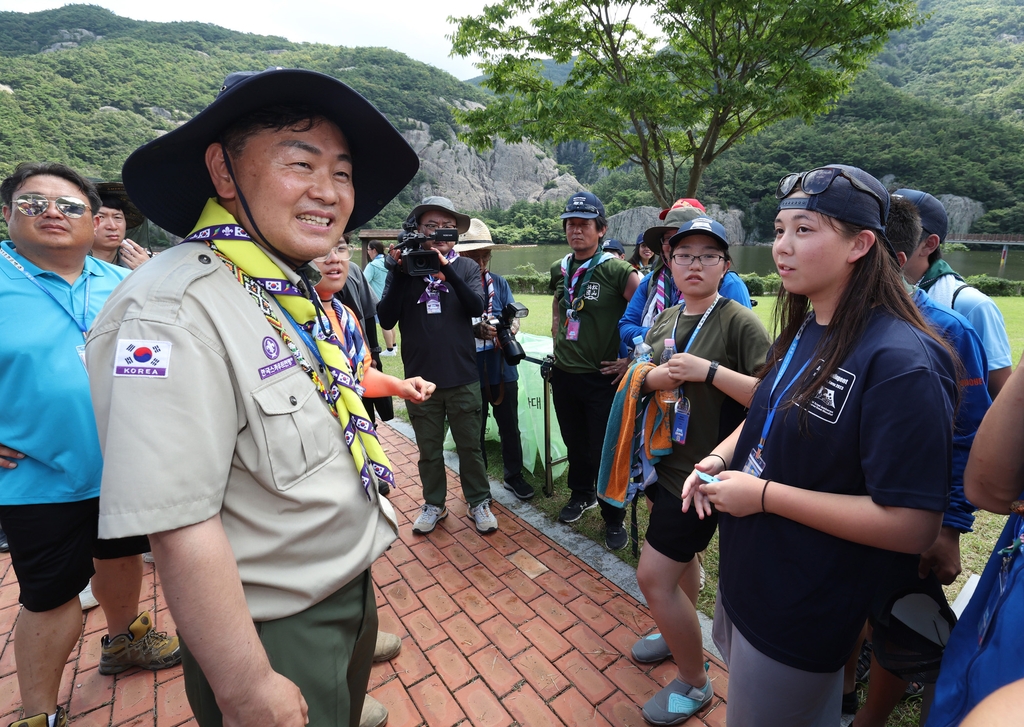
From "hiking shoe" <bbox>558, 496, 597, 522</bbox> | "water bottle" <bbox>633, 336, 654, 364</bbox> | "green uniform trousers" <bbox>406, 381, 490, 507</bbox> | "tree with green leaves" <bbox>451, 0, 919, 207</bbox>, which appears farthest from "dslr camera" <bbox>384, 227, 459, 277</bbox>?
"tree with green leaves" <bbox>451, 0, 919, 207</bbox>

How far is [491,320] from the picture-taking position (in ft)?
12.9

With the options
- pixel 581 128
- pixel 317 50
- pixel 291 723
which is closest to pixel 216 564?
pixel 291 723

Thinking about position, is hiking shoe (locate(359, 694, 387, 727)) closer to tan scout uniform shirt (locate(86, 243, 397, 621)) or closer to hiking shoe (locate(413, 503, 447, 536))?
tan scout uniform shirt (locate(86, 243, 397, 621))

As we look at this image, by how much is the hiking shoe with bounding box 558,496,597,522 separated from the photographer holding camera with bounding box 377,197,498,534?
549mm

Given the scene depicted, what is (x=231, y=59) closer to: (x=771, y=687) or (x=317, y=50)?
(x=317, y=50)

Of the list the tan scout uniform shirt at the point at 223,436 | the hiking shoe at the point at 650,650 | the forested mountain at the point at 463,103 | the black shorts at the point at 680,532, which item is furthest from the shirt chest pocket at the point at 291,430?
the forested mountain at the point at 463,103

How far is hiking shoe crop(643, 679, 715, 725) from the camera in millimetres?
2170

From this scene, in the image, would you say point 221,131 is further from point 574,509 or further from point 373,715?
point 574,509

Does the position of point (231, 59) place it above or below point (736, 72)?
above

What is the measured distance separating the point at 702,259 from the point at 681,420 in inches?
31.1

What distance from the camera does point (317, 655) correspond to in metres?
1.29

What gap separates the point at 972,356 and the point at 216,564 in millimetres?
2786

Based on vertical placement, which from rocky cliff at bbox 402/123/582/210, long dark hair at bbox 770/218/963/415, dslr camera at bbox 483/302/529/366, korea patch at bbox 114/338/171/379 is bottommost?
dslr camera at bbox 483/302/529/366

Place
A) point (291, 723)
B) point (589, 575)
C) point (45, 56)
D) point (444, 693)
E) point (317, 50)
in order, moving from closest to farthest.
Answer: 1. point (291, 723)
2. point (444, 693)
3. point (589, 575)
4. point (45, 56)
5. point (317, 50)
